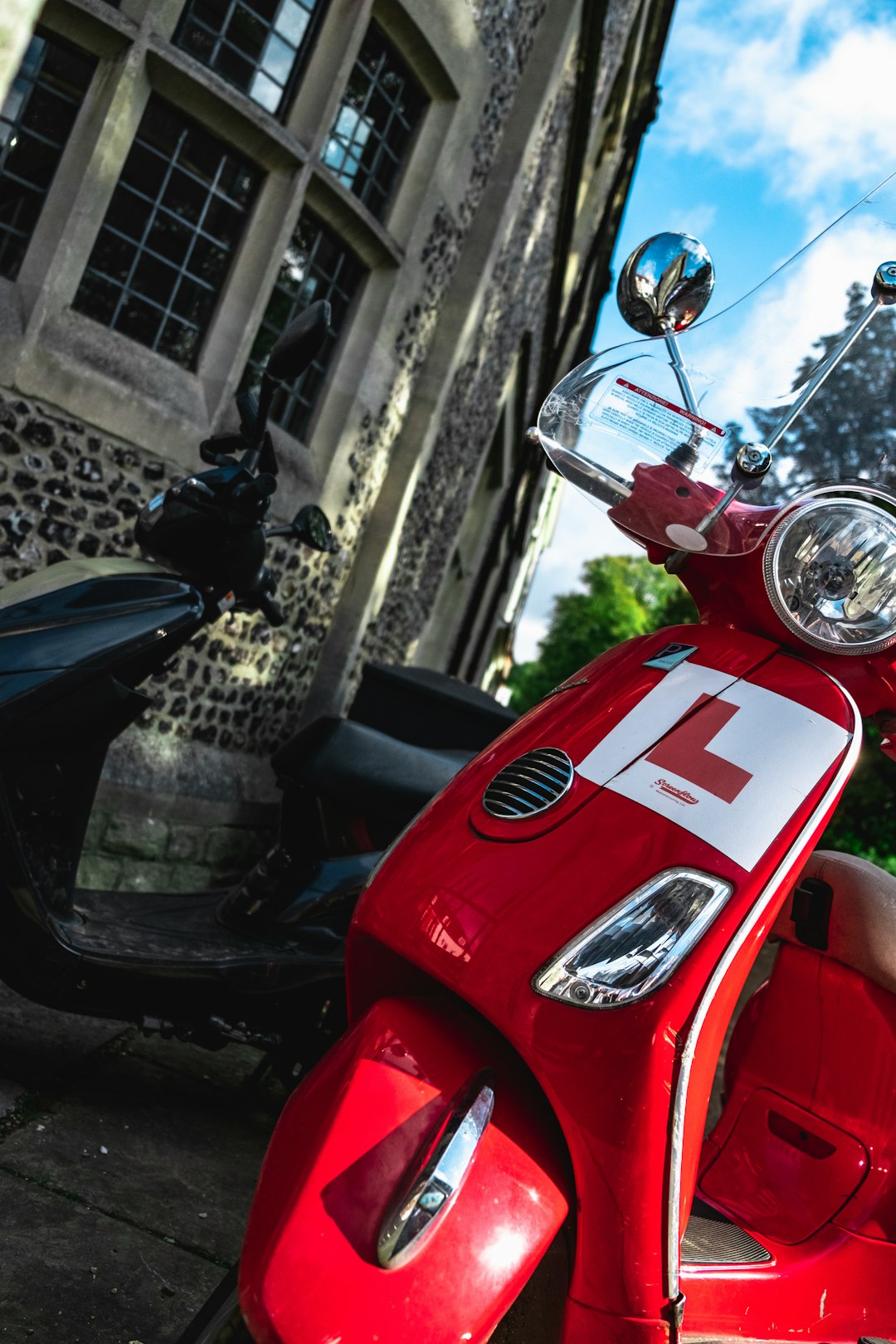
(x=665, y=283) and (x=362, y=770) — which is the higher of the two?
(x=665, y=283)

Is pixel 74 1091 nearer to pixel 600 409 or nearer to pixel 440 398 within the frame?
pixel 600 409

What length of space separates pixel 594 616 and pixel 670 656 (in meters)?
50.2

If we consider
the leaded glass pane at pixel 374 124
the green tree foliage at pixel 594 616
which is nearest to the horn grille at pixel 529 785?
the leaded glass pane at pixel 374 124

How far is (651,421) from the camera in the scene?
176 centimetres

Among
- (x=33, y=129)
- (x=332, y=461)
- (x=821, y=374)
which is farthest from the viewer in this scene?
(x=332, y=461)

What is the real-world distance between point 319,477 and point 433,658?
7.52 metres

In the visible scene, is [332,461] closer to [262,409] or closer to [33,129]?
[33,129]

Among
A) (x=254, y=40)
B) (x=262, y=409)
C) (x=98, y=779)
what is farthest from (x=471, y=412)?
(x=98, y=779)

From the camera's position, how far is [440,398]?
24.0 ft

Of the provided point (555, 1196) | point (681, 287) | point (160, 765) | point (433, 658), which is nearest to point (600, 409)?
point (681, 287)

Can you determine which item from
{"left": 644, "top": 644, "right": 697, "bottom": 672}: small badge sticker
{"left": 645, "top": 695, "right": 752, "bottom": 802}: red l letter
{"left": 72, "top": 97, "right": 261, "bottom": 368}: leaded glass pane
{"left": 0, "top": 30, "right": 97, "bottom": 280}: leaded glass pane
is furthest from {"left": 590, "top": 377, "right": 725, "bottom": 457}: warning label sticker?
{"left": 72, "top": 97, "right": 261, "bottom": 368}: leaded glass pane

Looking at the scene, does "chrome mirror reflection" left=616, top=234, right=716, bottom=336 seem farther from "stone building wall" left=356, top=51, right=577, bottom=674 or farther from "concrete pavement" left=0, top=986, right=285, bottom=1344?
"stone building wall" left=356, top=51, right=577, bottom=674

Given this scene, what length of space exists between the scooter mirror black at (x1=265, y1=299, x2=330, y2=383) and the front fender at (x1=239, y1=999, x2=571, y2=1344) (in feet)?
5.53

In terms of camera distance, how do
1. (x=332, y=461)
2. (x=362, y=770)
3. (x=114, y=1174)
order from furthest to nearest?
(x=332, y=461), (x=362, y=770), (x=114, y=1174)
